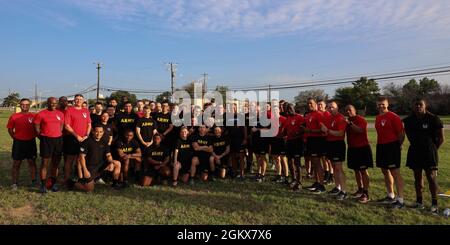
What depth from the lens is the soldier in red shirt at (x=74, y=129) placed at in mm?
7559

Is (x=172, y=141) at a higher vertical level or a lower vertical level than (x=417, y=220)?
higher

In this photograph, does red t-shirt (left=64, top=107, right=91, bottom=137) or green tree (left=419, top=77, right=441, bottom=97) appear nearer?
red t-shirt (left=64, top=107, right=91, bottom=137)

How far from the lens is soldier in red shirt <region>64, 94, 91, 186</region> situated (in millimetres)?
7559

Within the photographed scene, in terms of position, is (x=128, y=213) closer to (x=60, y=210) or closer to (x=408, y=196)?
(x=60, y=210)

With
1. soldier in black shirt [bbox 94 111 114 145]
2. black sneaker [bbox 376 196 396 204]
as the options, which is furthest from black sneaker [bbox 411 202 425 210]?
soldier in black shirt [bbox 94 111 114 145]

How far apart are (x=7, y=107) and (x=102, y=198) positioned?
12181cm

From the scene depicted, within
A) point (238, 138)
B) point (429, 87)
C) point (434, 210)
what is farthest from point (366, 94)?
point (434, 210)

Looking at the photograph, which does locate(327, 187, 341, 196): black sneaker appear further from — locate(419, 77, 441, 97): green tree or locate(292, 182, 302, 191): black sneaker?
locate(419, 77, 441, 97): green tree

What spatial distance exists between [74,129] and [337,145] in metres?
5.74

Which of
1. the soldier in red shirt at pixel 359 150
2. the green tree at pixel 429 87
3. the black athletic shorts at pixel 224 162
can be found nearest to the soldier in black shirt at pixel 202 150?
the black athletic shorts at pixel 224 162

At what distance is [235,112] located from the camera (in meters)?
9.28

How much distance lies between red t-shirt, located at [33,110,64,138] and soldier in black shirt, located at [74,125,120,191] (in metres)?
0.62

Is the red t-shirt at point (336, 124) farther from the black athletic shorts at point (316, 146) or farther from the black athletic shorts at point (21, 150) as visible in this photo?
the black athletic shorts at point (21, 150)
